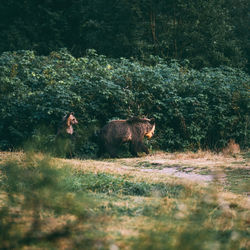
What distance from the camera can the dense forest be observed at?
85.3 ft

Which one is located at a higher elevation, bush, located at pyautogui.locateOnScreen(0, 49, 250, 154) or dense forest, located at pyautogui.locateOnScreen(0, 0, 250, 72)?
dense forest, located at pyautogui.locateOnScreen(0, 0, 250, 72)

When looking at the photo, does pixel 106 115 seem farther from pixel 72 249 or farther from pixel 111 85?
pixel 72 249

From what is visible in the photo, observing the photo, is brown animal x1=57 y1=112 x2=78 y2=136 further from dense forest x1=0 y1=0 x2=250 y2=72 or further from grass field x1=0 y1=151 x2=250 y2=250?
dense forest x1=0 y1=0 x2=250 y2=72

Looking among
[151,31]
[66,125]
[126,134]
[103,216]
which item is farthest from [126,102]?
[151,31]

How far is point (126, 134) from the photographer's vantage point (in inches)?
535

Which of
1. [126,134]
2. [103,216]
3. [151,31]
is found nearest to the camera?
[103,216]

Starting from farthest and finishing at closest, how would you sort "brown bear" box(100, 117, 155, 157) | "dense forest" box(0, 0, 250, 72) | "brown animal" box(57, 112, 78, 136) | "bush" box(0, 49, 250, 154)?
1. "dense forest" box(0, 0, 250, 72)
2. "bush" box(0, 49, 250, 154)
3. "brown bear" box(100, 117, 155, 157)
4. "brown animal" box(57, 112, 78, 136)

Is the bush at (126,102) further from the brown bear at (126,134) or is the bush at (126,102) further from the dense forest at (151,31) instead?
the dense forest at (151,31)

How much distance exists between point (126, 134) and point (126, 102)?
1.82 meters

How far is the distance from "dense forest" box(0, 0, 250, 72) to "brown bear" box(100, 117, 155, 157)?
10979mm

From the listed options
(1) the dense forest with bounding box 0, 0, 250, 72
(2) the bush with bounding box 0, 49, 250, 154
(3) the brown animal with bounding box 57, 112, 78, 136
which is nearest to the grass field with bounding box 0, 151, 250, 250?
(3) the brown animal with bounding box 57, 112, 78, 136

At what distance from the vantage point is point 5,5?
108 feet

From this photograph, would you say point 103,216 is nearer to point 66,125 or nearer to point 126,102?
point 66,125

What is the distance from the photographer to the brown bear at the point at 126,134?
13336 mm
